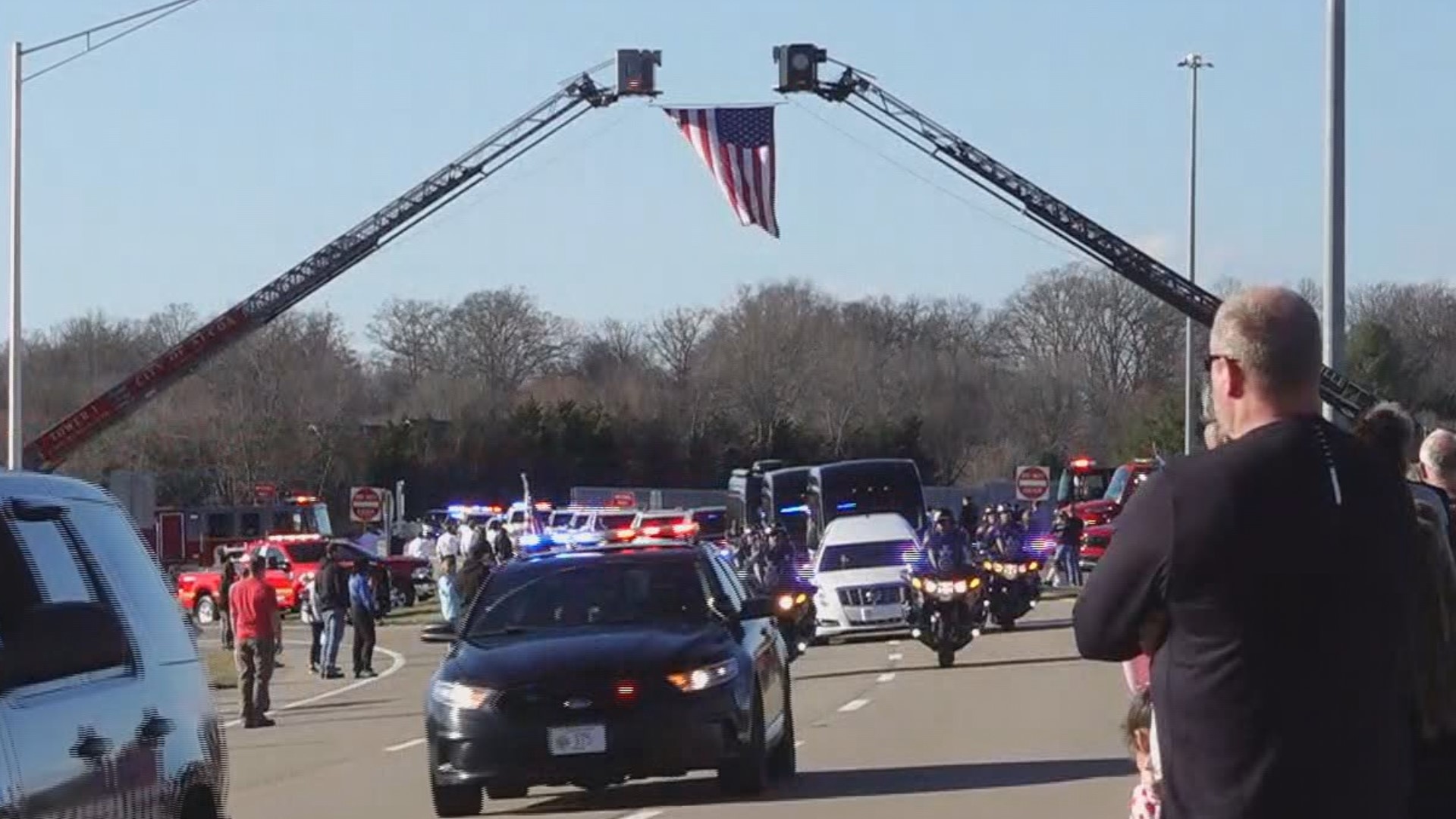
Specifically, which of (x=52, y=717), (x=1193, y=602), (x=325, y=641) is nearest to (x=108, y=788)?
(x=52, y=717)

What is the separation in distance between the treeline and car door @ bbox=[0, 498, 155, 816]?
71.1m

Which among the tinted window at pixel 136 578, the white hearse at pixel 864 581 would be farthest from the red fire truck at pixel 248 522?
the tinted window at pixel 136 578

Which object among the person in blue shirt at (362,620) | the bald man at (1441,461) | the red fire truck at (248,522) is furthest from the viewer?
the red fire truck at (248,522)

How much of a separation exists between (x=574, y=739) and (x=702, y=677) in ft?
2.89

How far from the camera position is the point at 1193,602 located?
502cm

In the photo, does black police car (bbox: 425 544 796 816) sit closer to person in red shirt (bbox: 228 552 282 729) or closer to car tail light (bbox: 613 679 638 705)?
car tail light (bbox: 613 679 638 705)

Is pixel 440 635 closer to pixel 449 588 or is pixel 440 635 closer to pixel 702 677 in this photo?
pixel 702 677

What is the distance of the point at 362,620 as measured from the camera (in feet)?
116

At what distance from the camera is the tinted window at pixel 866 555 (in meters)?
36.0

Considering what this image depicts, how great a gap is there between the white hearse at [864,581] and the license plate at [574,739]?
20303 millimetres

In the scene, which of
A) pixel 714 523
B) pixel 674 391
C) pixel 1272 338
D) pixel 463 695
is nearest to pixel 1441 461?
pixel 1272 338

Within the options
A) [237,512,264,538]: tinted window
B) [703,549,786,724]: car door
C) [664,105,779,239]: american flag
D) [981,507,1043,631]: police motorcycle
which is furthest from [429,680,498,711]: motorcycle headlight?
[237,512,264,538]: tinted window

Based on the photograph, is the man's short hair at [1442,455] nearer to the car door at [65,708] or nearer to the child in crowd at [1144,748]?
the child in crowd at [1144,748]

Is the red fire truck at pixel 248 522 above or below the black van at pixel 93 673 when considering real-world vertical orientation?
below
